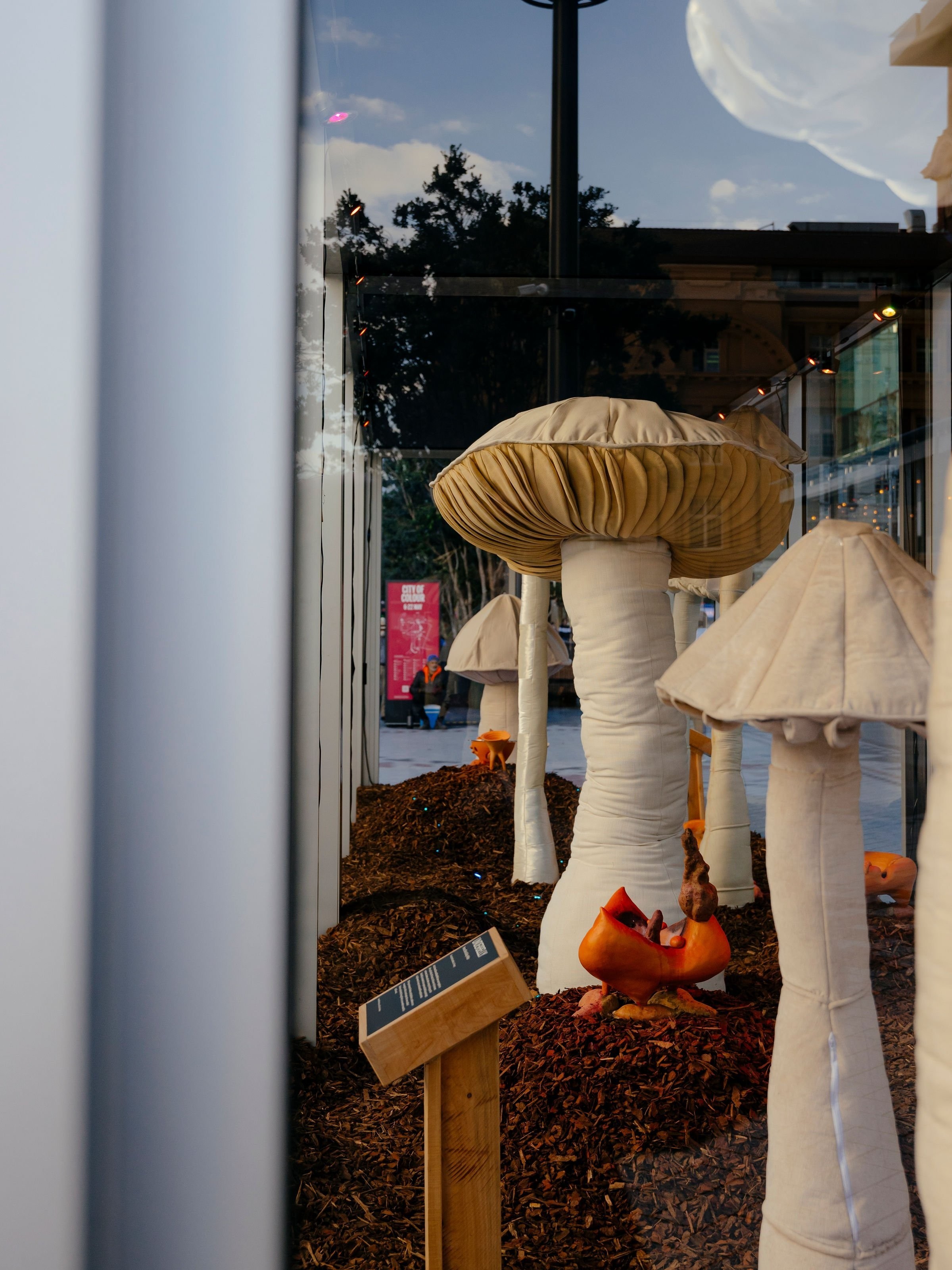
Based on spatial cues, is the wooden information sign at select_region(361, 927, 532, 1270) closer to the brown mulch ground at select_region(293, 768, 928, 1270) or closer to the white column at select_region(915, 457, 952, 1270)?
the brown mulch ground at select_region(293, 768, 928, 1270)

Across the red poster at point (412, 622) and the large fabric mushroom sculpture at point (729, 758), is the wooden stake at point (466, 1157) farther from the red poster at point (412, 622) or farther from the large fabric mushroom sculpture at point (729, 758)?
the red poster at point (412, 622)

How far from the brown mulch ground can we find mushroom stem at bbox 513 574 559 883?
0.02 meters

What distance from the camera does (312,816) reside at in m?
1.27

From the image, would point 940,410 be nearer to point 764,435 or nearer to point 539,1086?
point 764,435

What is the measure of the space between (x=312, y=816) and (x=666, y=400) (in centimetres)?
77

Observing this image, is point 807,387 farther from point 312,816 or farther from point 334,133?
point 312,816

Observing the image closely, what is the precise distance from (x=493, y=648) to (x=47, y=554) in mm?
633

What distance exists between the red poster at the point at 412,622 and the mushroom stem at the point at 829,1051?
23.6 inches

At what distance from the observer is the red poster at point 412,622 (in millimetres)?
1276

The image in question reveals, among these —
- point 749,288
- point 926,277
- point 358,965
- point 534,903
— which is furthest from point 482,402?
point 358,965

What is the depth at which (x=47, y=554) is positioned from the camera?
1.11 meters

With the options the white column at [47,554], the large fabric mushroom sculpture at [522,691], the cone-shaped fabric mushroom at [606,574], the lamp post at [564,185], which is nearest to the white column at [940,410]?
the cone-shaped fabric mushroom at [606,574]

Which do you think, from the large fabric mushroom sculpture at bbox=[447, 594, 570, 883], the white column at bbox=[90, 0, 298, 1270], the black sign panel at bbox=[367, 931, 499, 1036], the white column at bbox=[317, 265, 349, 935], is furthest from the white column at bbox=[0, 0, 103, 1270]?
the large fabric mushroom sculpture at bbox=[447, 594, 570, 883]

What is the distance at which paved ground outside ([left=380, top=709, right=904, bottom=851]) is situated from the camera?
2.61 ft
